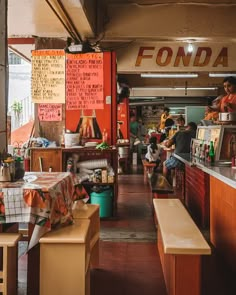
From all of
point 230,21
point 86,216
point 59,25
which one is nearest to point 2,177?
point 86,216

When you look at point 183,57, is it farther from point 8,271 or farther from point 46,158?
point 8,271

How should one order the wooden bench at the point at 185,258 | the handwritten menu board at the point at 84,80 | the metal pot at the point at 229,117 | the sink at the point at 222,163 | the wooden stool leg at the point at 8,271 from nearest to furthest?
1. the wooden stool leg at the point at 8,271
2. the wooden bench at the point at 185,258
3. the sink at the point at 222,163
4. the metal pot at the point at 229,117
5. the handwritten menu board at the point at 84,80

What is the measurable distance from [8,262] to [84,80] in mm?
4327

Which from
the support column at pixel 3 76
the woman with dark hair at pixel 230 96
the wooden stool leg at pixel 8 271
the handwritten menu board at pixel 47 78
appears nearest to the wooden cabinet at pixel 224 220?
the woman with dark hair at pixel 230 96

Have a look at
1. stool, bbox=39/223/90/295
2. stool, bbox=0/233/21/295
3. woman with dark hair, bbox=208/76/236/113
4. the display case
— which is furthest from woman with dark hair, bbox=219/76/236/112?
stool, bbox=0/233/21/295

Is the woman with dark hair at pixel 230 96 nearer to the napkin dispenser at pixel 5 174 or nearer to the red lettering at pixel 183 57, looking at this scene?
the red lettering at pixel 183 57

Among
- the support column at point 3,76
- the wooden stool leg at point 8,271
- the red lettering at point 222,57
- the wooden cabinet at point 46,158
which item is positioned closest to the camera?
the wooden stool leg at point 8,271

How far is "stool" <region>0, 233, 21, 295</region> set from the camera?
2.78 metres

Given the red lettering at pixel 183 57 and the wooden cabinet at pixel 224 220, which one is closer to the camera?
the wooden cabinet at pixel 224 220

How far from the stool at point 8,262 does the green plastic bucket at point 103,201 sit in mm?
3362

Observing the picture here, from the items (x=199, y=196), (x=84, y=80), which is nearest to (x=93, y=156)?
(x=84, y=80)

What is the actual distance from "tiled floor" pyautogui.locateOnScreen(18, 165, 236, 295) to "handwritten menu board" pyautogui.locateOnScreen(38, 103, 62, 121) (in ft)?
6.80

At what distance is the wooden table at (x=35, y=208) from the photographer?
2826 millimetres

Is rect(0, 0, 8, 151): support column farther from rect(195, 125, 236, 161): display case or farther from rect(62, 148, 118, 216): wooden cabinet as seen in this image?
rect(195, 125, 236, 161): display case
